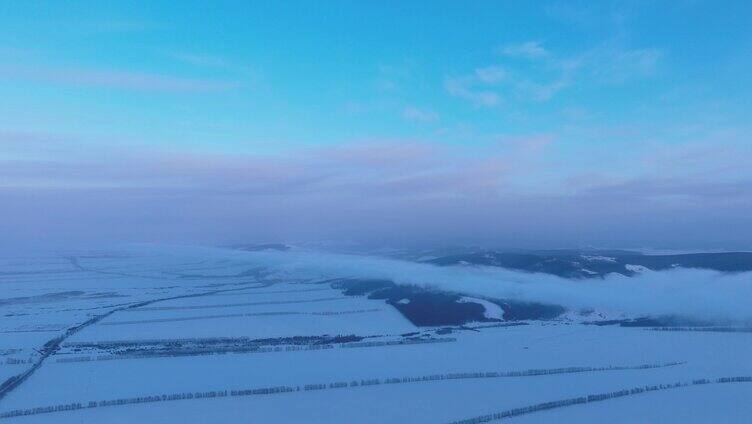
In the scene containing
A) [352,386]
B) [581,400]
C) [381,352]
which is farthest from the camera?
[381,352]

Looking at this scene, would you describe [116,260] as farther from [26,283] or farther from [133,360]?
[133,360]

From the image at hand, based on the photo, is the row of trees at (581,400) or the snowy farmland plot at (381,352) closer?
the row of trees at (581,400)

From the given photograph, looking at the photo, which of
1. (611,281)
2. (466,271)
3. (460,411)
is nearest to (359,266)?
(466,271)

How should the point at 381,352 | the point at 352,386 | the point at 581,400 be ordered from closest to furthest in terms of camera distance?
1. the point at 581,400
2. the point at 352,386
3. the point at 381,352

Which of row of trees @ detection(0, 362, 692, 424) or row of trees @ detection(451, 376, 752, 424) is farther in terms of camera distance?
row of trees @ detection(0, 362, 692, 424)

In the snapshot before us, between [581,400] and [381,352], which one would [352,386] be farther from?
[581,400]

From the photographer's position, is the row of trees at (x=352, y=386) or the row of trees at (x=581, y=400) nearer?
the row of trees at (x=581, y=400)

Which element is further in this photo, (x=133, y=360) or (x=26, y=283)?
(x=26, y=283)

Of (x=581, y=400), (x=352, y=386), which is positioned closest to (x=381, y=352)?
(x=352, y=386)
